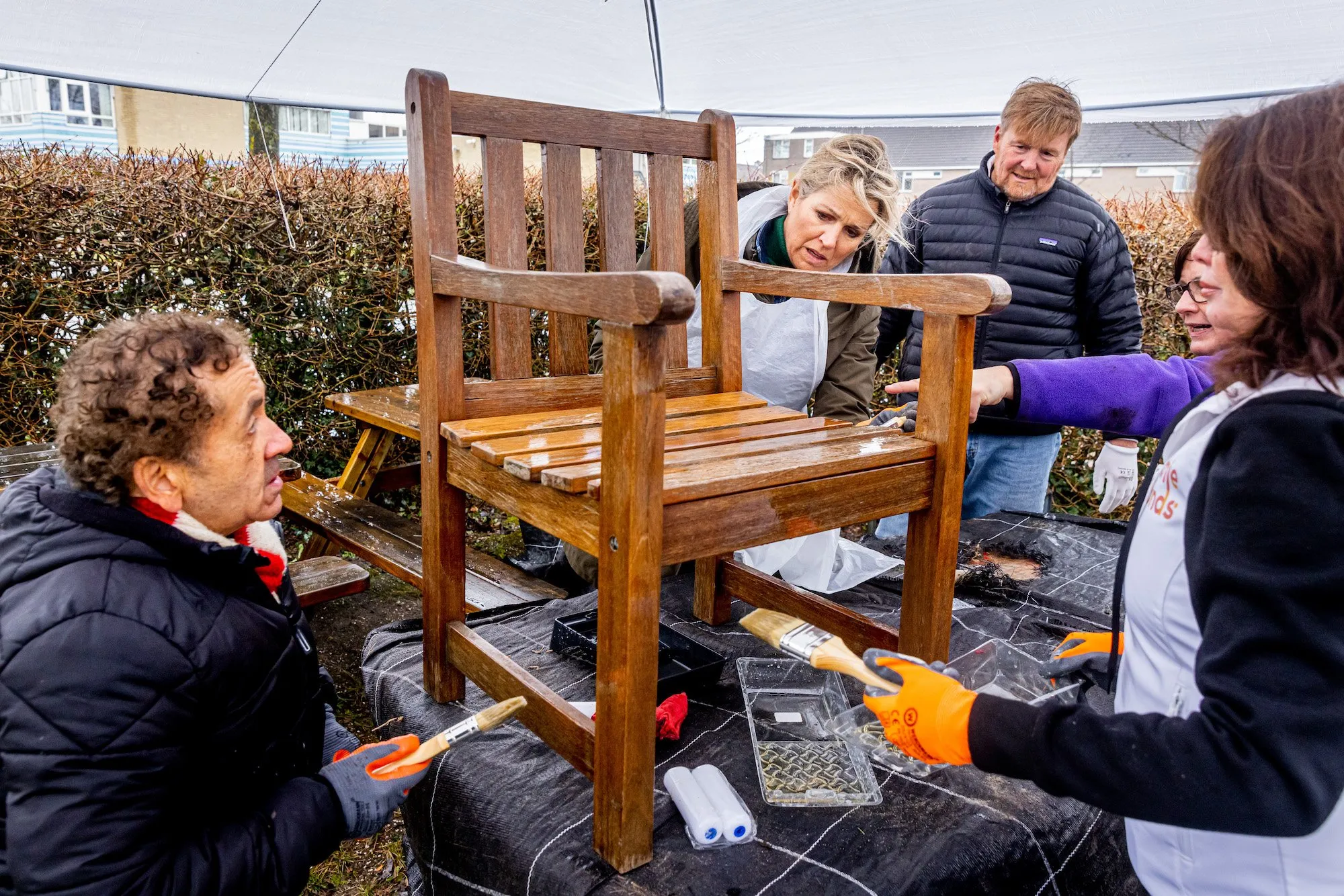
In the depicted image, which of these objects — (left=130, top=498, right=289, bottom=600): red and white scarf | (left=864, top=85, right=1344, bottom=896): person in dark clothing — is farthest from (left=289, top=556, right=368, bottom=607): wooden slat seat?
(left=864, top=85, right=1344, bottom=896): person in dark clothing

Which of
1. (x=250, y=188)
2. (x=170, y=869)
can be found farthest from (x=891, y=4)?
(x=170, y=869)

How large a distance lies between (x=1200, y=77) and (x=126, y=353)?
424 centimetres

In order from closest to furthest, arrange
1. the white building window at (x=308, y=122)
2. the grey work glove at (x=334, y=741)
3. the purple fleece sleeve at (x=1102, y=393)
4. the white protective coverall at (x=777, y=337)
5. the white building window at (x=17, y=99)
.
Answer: the grey work glove at (x=334, y=741) → the purple fleece sleeve at (x=1102, y=393) → the white protective coverall at (x=777, y=337) → the white building window at (x=308, y=122) → the white building window at (x=17, y=99)

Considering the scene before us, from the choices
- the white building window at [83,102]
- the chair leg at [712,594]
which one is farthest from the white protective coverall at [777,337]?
the white building window at [83,102]

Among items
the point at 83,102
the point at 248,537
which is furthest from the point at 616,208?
the point at 83,102

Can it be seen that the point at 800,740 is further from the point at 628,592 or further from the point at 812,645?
the point at 628,592

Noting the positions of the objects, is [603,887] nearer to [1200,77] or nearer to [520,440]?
[520,440]

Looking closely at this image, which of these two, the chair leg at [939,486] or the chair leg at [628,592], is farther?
the chair leg at [939,486]

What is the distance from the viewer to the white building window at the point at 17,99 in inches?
568

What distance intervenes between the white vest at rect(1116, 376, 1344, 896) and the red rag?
0.72m

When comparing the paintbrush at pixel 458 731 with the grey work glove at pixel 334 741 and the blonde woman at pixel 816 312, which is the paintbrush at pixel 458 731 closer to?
the grey work glove at pixel 334 741

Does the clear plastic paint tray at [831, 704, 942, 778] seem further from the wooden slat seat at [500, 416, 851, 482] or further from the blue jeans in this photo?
the blue jeans

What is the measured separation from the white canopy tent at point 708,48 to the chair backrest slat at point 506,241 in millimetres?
2356

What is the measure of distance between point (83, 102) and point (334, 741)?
61.1 feet
